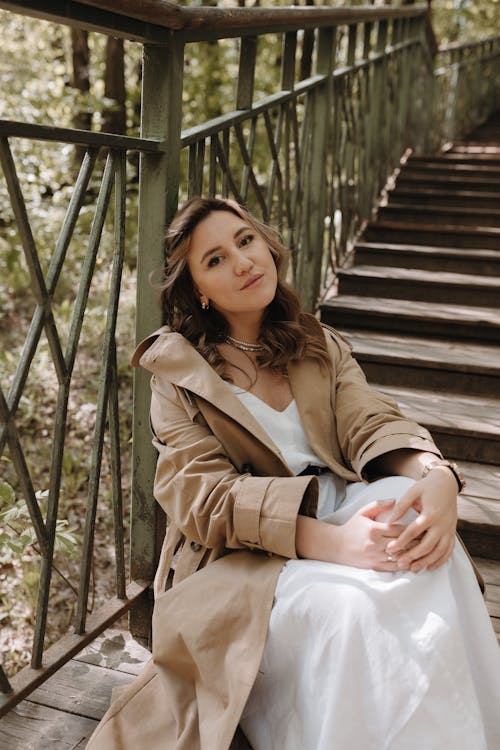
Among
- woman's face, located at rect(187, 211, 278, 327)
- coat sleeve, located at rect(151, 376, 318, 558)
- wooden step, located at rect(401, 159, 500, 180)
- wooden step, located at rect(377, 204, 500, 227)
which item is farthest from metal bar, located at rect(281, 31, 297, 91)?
wooden step, located at rect(401, 159, 500, 180)

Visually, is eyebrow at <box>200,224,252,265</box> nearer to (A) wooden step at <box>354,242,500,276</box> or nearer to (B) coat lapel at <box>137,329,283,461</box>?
(B) coat lapel at <box>137,329,283,461</box>

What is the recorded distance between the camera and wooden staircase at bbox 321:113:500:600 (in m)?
2.73

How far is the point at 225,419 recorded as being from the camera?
180cm

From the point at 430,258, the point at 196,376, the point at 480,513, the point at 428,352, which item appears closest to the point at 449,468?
the point at 196,376

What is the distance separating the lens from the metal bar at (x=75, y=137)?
4.74 ft

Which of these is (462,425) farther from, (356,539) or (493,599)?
(356,539)

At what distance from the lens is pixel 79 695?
1.97 meters

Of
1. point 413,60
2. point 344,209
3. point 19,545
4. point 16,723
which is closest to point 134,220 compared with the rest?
point 413,60

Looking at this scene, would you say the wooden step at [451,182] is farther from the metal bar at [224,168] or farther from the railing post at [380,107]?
the metal bar at [224,168]

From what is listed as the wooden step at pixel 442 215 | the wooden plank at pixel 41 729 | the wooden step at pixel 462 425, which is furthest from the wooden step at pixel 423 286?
the wooden plank at pixel 41 729

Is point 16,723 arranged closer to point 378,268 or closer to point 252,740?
point 252,740

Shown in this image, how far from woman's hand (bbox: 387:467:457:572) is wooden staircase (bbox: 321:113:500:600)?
0.66 m

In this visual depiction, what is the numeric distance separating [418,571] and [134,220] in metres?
6.20

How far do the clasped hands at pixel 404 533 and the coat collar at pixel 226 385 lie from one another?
1.01ft
